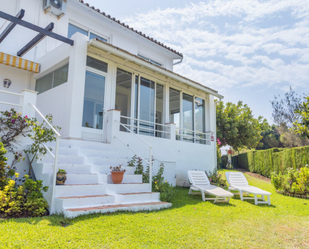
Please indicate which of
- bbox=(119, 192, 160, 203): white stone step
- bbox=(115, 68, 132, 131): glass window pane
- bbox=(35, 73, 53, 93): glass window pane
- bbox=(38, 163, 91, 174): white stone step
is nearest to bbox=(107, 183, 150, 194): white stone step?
bbox=(119, 192, 160, 203): white stone step

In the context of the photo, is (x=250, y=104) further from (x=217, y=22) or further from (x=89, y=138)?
(x=89, y=138)

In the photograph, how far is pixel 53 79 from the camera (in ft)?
34.9

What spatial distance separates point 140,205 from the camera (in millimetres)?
6777

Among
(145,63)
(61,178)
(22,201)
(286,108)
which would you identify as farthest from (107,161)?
(286,108)

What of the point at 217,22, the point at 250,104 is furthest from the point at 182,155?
the point at 250,104

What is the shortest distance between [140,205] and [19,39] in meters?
9.84

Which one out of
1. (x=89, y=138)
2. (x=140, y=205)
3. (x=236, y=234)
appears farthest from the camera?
(x=89, y=138)

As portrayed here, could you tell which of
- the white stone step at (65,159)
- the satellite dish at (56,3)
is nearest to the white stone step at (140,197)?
the white stone step at (65,159)

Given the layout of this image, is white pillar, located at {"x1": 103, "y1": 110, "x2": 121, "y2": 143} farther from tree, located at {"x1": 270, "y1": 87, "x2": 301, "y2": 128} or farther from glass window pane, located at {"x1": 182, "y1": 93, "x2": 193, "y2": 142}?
tree, located at {"x1": 270, "y1": 87, "x2": 301, "y2": 128}

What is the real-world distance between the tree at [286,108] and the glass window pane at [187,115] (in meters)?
22.8

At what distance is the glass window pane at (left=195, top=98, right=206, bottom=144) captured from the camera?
15.4m

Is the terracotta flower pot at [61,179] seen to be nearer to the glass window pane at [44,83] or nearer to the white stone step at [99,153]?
the white stone step at [99,153]

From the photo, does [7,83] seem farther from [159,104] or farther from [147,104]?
[159,104]

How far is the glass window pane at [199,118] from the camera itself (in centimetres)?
1544
